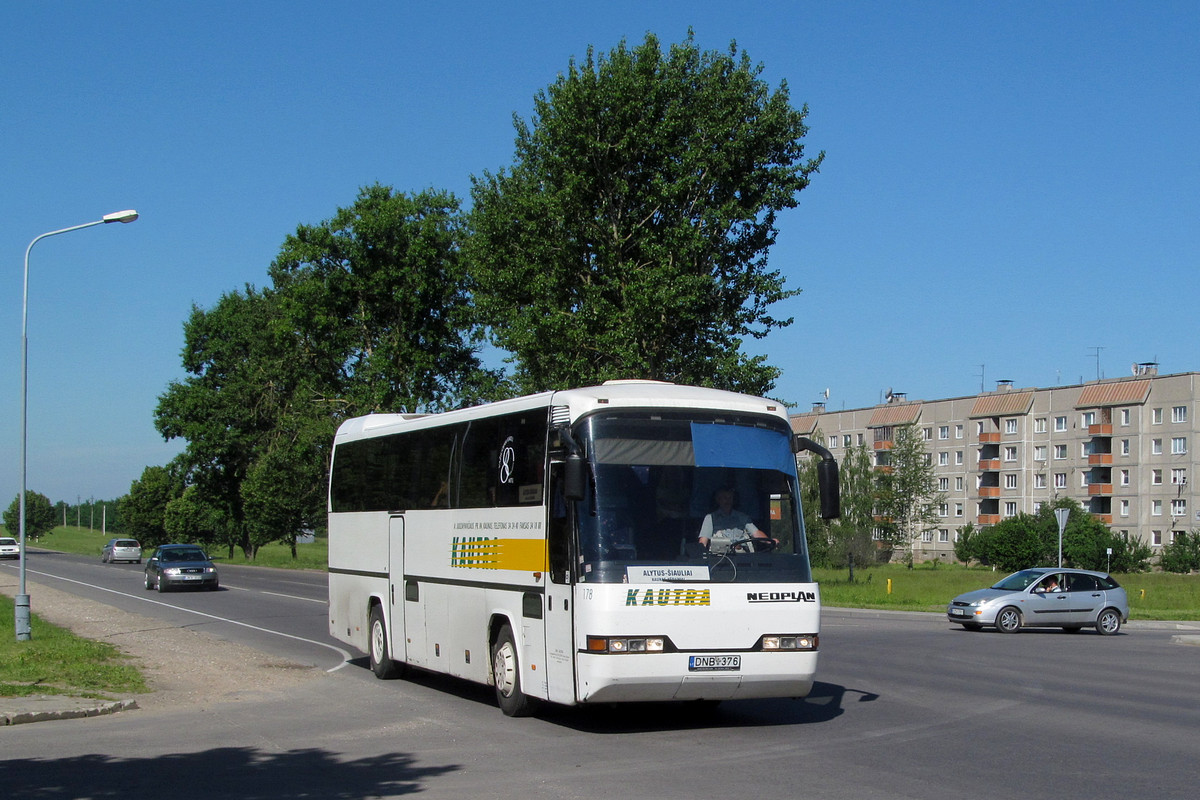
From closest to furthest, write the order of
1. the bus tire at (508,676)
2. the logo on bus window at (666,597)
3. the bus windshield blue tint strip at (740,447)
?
the logo on bus window at (666,597)
the bus windshield blue tint strip at (740,447)
the bus tire at (508,676)

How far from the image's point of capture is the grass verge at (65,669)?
13703mm

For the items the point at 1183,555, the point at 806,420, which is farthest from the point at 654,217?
the point at 806,420

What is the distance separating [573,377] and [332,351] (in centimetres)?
2037

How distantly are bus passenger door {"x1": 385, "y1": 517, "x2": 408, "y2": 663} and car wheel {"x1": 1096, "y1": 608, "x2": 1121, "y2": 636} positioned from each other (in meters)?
19.3

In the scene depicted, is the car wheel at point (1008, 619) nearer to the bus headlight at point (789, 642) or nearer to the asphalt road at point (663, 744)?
the asphalt road at point (663, 744)

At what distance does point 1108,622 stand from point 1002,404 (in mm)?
85566

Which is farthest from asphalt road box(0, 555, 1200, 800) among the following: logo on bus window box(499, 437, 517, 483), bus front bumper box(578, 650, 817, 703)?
logo on bus window box(499, 437, 517, 483)

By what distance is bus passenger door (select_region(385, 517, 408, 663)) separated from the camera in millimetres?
14867

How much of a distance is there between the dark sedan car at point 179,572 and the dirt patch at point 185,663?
34.5 feet

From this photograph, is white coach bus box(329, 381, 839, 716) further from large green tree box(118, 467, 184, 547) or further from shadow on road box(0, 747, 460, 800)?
large green tree box(118, 467, 184, 547)

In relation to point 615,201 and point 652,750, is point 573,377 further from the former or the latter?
point 652,750

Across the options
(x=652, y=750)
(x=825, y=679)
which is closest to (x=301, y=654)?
(x=825, y=679)

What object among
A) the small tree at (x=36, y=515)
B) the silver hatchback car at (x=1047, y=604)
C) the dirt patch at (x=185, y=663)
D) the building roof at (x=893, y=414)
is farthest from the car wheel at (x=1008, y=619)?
the small tree at (x=36, y=515)

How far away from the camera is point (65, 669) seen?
15.4m
